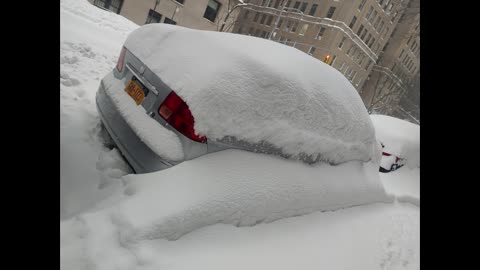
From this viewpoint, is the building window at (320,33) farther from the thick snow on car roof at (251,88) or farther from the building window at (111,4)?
the thick snow on car roof at (251,88)

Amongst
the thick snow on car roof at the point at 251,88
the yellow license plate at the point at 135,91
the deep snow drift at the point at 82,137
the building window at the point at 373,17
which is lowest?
the deep snow drift at the point at 82,137

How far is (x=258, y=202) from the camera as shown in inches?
83.2

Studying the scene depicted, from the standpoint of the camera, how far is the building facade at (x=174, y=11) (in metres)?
20.6

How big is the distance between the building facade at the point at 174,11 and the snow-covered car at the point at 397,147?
20100mm

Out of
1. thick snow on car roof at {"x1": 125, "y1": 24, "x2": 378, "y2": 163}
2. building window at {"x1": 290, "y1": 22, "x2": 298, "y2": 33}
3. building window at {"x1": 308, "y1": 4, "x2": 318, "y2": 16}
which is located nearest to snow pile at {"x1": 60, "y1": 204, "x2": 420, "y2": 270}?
thick snow on car roof at {"x1": 125, "y1": 24, "x2": 378, "y2": 163}

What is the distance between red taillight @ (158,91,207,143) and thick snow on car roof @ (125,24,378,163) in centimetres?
5

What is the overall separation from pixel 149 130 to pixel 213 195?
67 centimetres

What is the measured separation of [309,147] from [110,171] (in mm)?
1611

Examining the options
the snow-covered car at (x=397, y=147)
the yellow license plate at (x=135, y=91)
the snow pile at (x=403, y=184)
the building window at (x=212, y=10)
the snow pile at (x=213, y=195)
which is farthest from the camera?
the building window at (x=212, y=10)

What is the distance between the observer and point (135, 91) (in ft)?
7.67

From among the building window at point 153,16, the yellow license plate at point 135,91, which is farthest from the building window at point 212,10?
the yellow license plate at point 135,91

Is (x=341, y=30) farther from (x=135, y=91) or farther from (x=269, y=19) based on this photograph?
(x=135, y=91)

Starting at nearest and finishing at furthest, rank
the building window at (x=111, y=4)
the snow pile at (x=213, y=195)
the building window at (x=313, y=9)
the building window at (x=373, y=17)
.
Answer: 1. the snow pile at (x=213, y=195)
2. the building window at (x=111, y=4)
3. the building window at (x=373, y=17)
4. the building window at (x=313, y=9)

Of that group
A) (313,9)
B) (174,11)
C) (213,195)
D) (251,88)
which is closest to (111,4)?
(174,11)
